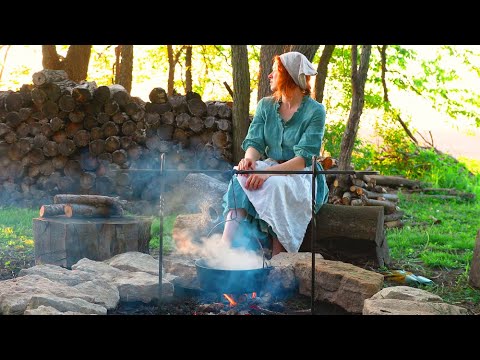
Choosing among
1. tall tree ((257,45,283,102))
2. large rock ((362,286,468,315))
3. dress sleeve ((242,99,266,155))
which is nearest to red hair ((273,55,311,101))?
dress sleeve ((242,99,266,155))

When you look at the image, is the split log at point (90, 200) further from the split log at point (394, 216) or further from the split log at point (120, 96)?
the split log at point (394, 216)

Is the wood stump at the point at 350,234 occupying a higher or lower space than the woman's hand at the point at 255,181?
lower

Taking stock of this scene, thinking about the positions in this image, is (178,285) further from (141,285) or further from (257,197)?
(257,197)

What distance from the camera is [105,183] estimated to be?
26.2 ft

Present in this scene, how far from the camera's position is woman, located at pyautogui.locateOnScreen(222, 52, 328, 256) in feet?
14.8

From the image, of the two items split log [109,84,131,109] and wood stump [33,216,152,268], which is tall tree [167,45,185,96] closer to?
split log [109,84,131,109]

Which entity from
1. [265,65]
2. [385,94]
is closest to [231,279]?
[265,65]

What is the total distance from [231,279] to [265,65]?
4115 millimetres

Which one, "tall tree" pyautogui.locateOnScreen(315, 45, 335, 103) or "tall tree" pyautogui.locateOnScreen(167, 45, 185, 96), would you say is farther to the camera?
"tall tree" pyautogui.locateOnScreen(167, 45, 185, 96)

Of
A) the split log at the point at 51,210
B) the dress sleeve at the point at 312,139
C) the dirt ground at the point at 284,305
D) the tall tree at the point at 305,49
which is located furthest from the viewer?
the tall tree at the point at 305,49

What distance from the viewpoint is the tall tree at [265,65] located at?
Answer: 6.95 m

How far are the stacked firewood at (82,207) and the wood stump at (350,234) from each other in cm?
164

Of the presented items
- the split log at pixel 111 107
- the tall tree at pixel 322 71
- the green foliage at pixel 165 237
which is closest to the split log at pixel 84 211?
the green foliage at pixel 165 237
